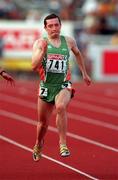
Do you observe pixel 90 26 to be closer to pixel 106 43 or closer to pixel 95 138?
pixel 106 43

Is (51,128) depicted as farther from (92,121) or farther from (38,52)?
(38,52)

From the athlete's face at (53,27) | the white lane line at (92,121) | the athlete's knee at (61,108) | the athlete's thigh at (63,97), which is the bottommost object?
the white lane line at (92,121)

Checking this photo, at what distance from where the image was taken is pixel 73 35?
25.0 metres

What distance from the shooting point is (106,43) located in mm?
25578

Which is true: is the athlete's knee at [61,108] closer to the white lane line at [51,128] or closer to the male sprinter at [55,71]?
the male sprinter at [55,71]

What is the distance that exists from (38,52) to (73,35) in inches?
650

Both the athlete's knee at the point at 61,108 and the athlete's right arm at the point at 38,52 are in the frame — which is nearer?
the athlete's right arm at the point at 38,52

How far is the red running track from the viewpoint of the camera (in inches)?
355

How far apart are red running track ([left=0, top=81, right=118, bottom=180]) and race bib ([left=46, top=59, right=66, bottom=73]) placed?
1197 mm

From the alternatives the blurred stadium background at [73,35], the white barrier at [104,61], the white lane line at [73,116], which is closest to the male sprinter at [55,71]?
the white lane line at [73,116]

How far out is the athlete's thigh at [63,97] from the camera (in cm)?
872

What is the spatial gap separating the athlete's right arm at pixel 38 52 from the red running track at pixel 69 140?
4.18 feet

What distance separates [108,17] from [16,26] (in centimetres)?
451

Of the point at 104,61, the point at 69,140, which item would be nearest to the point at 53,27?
the point at 69,140
